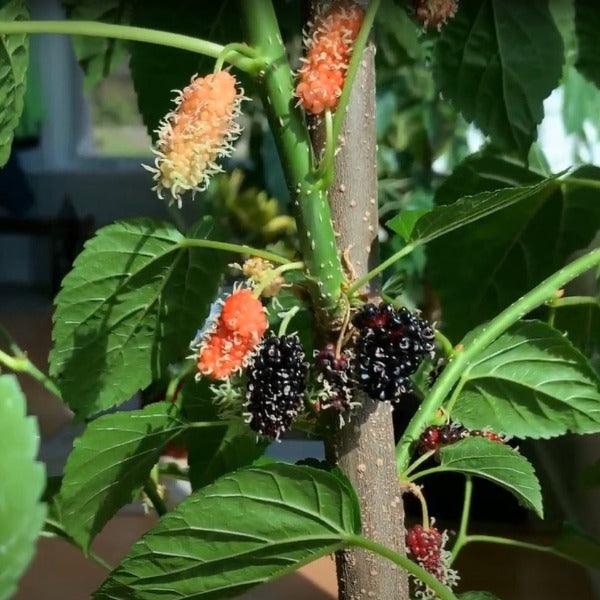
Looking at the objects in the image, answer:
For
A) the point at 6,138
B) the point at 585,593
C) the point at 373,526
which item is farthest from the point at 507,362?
the point at 585,593

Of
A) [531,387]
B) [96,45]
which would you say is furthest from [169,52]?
[531,387]

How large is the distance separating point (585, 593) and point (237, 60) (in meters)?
0.45

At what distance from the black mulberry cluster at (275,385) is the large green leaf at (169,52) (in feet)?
0.46

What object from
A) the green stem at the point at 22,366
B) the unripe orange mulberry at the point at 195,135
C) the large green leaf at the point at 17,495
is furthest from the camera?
the green stem at the point at 22,366

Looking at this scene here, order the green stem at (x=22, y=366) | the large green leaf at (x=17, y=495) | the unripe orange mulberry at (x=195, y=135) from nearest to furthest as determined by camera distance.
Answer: the large green leaf at (x=17, y=495), the unripe orange mulberry at (x=195, y=135), the green stem at (x=22, y=366)

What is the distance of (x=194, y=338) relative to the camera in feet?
0.97

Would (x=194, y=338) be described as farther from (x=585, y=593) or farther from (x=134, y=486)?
(x=585, y=593)

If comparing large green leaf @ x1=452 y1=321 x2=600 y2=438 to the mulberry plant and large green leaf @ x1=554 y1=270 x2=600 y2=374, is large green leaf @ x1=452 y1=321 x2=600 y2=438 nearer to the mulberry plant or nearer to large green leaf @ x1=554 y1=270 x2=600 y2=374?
the mulberry plant

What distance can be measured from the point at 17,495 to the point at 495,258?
1.05 ft

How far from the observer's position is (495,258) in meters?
0.39

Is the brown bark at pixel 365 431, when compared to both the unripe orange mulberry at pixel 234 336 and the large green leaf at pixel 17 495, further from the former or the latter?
the large green leaf at pixel 17 495

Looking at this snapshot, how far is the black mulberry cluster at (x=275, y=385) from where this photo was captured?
0.74ft

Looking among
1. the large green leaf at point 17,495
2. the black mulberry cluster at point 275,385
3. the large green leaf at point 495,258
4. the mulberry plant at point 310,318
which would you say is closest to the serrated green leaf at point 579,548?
the mulberry plant at point 310,318

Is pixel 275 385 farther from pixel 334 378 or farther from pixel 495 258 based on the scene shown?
pixel 495 258
